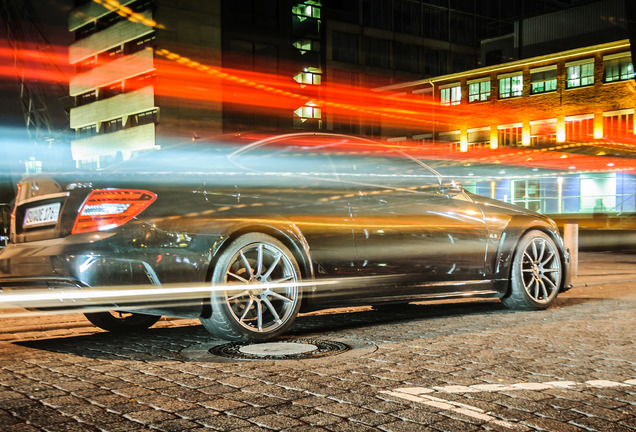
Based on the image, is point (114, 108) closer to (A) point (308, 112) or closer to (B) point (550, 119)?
(A) point (308, 112)

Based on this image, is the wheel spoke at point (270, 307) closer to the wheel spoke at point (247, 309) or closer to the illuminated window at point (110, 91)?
the wheel spoke at point (247, 309)

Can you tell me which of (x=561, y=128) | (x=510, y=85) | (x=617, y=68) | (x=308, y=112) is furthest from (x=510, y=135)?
(x=308, y=112)

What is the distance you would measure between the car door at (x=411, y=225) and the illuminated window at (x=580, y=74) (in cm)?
3719

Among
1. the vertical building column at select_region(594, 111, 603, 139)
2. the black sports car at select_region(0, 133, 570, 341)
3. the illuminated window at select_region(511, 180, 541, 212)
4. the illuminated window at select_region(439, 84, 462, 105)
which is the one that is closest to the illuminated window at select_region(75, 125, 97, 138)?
the illuminated window at select_region(439, 84, 462, 105)

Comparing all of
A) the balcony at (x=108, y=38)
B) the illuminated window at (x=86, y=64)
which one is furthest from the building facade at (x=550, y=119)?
the illuminated window at (x=86, y=64)

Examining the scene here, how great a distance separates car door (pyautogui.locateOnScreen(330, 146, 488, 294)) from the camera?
6.07 m

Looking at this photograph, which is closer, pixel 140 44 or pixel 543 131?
pixel 543 131

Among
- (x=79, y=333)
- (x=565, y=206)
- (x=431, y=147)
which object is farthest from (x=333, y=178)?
(x=431, y=147)

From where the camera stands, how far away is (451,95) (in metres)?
48.7

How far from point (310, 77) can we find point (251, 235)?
48845 millimetres

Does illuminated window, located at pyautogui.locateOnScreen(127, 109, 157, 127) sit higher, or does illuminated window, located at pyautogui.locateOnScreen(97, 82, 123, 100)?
illuminated window, located at pyautogui.locateOnScreen(97, 82, 123, 100)

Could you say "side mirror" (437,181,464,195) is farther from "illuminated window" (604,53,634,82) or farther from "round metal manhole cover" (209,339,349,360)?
"illuminated window" (604,53,634,82)

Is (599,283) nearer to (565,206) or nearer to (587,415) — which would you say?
(587,415)

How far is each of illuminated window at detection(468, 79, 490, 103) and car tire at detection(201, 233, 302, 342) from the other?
140ft
